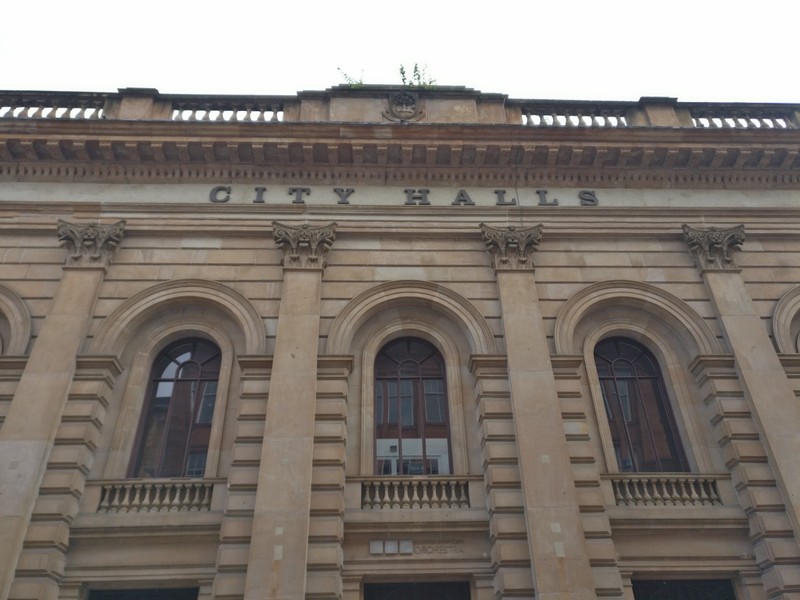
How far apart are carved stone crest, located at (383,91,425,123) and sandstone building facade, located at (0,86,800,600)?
88 mm

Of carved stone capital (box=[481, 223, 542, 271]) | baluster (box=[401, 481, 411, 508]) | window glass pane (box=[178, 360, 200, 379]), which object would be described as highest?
carved stone capital (box=[481, 223, 542, 271])

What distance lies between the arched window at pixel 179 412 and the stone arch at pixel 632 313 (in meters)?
8.72

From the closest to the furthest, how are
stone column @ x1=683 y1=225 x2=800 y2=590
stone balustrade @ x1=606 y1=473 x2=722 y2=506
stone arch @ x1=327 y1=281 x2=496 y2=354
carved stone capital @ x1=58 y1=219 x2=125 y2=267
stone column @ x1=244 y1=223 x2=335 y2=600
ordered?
1. stone column @ x1=244 y1=223 x2=335 y2=600
2. stone column @ x1=683 y1=225 x2=800 y2=590
3. stone balustrade @ x1=606 y1=473 x2=722 y2=506
4. stone arch @ x1=327 y1=281 x2=496 y2=354
5. carved stone capital @ x1=58 y1=219 x2=125 y2=267

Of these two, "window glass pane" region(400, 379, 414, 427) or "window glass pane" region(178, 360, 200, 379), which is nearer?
"window glass pane" region(400, 379, 414, 427)

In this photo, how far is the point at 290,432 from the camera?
12.7 m

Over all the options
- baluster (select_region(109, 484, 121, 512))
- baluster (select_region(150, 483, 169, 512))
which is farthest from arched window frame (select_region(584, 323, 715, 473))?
baluster (select_region(109, 484, 121, 512))

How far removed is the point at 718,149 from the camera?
55.3 feet

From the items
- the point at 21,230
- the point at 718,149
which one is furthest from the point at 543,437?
the point at 21,230

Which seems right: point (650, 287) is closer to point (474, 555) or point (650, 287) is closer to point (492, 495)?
point (492, 495)

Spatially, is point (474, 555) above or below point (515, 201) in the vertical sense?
below

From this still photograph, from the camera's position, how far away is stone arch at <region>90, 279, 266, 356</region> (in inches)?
564

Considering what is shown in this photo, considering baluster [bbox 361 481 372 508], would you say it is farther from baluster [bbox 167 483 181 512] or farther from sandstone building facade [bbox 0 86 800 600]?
baluster [bbox 167 483 181 512]

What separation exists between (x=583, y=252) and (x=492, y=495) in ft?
23.9

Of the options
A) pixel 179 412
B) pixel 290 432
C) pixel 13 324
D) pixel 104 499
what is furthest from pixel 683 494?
pixel 13 324
